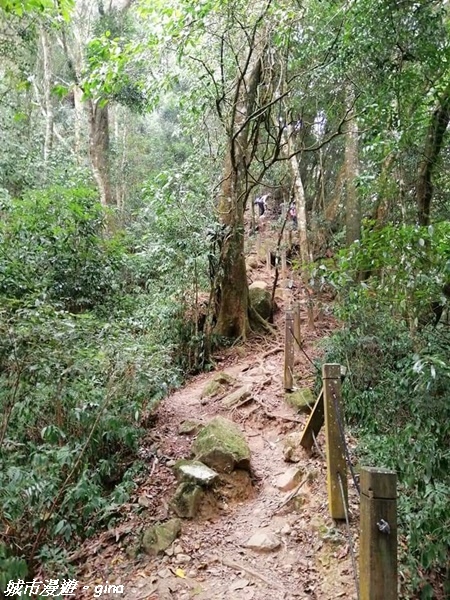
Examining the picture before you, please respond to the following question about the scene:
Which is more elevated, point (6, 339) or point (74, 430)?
point (6, 339)

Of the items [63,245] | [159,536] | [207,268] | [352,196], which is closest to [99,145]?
[63,245]

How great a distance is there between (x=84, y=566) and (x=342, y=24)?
25.3 feet

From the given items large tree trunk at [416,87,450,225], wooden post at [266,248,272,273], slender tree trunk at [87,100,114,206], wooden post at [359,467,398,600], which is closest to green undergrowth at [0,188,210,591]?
wooden post at [359,467,398,600]

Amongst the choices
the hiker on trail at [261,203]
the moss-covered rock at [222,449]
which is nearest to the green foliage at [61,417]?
the moss-covered rock at [222,449]

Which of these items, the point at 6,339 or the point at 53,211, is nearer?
the point at 6,339

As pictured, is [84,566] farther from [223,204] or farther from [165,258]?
[223,204]

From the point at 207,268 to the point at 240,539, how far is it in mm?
5619

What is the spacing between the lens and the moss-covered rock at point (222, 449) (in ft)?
15.0

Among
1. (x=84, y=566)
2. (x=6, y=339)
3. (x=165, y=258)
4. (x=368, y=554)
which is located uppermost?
(x=165, y=258)

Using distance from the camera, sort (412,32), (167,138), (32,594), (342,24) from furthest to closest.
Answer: (167,138) → (342,24) → (412,32) → (32,594)

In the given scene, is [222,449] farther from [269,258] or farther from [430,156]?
[269,258]

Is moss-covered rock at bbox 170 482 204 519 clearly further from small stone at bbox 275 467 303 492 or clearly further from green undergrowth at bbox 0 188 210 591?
small stone at bbox 275 467 303 492

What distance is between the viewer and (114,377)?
4539 millimetres

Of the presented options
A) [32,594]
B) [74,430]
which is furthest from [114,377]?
[32,594]
